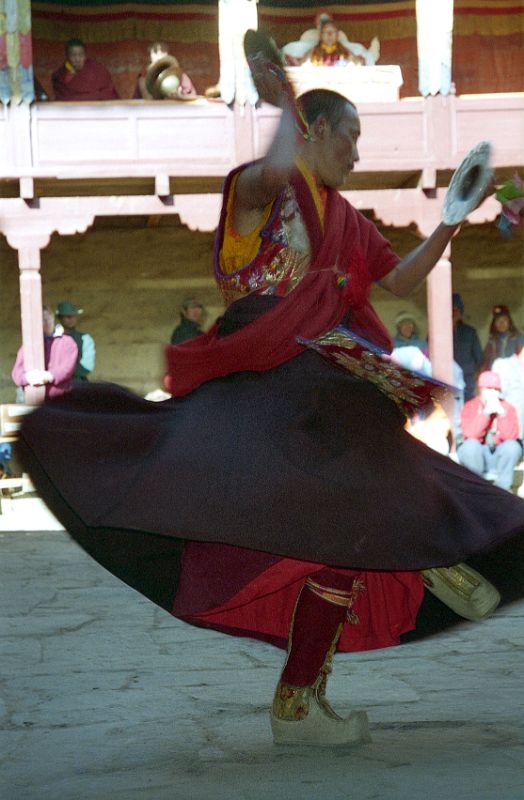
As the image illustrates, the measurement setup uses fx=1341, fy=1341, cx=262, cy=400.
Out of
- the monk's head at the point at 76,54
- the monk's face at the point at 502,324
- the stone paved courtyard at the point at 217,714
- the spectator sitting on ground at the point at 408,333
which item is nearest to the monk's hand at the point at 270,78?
the stone paved courtyard at the point at 217,714

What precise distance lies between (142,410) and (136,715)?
0.92 metres

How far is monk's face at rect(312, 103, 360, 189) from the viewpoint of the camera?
10.1 feet

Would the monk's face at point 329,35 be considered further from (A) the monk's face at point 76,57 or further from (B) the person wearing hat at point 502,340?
(B) the person wearing hat at point 502,340

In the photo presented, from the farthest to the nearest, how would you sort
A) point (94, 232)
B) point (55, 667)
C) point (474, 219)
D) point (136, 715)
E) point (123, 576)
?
point (94, 232) < point (474, 219) < point (55, 667) < point (136, 715) < point (123, 576)

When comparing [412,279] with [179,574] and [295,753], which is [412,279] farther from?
[295,753]

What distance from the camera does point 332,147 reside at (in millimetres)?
3102

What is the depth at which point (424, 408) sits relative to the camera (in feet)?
9.66

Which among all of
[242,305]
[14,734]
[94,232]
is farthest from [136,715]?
[94,232]

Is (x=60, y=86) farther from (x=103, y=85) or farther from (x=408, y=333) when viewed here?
(x=408, y=333)

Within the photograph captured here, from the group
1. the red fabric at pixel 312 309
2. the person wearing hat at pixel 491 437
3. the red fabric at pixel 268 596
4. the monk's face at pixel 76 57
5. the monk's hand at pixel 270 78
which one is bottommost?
the person wearing hat at pixel 491 437

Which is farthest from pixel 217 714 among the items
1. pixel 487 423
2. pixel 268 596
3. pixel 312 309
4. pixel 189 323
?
pixel 189 323

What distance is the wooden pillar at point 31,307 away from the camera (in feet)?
45.2

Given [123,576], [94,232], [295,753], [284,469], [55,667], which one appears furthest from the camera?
[94,232]

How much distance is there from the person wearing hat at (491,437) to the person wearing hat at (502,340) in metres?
2.26
